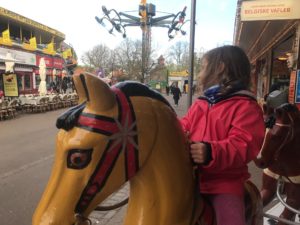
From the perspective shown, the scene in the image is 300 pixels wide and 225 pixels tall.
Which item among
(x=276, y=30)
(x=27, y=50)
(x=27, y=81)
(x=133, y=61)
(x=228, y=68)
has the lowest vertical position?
(x=27, y=81)

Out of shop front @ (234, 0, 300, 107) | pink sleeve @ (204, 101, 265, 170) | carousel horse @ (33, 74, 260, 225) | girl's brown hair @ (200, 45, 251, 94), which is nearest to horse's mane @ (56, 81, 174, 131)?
carousel horse @ (33, 74, 260, 225)

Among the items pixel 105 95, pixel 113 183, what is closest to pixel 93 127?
pixel 105 95

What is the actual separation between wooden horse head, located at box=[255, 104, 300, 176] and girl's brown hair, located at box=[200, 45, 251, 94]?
131 cm

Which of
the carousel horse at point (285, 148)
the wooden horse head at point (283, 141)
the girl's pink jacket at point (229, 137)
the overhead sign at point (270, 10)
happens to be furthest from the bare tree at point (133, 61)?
the girl's pink jacket at point (229, 137)

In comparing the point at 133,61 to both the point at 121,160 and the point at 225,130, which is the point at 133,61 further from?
the point at 121,160

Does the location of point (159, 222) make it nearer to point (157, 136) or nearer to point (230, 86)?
point (157, 136)

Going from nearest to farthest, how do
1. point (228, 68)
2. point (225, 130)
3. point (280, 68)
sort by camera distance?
point (225, 130), point (228, 68), point (280, 68)

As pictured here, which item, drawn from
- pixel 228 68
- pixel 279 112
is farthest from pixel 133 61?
pixel 228 68

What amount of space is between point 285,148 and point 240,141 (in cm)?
172

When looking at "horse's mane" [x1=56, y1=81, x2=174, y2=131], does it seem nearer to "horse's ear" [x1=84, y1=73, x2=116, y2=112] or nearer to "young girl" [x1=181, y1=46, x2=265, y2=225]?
"horse's ear" [x1=84, y1=73, x2=116, y2=112]

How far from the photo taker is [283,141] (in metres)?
3.16

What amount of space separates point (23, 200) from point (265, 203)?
3.78 metres

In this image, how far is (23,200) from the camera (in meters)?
5.69

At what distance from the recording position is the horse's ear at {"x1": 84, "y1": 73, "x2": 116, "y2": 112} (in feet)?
4.35
